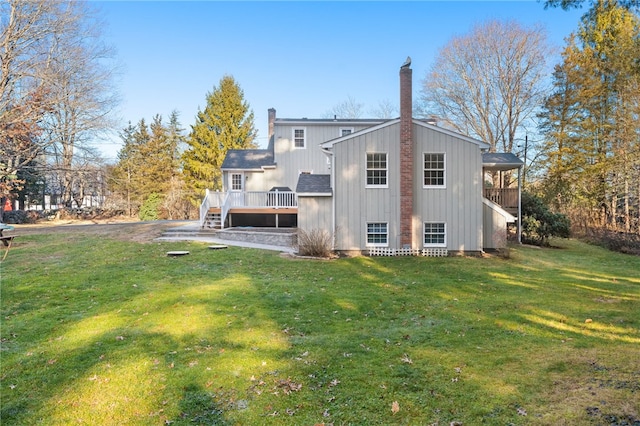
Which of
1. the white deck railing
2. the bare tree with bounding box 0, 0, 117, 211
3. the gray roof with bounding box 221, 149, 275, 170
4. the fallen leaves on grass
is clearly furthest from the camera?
the gray roof with bounding box 221, 149, 275, 170

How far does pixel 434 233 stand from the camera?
14.3 m

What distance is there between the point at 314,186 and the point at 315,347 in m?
9.86

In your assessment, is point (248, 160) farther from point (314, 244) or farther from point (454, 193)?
point (454, 193)

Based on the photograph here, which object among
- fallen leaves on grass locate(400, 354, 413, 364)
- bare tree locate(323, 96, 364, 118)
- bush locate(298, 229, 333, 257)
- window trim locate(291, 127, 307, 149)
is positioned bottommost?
fallen leaves on grass locate(400, 354, 413, 364)

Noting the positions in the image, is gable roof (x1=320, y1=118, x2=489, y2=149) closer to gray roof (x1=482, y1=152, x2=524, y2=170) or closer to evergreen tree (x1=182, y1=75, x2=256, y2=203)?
gray roof (x1=482, y1=152, x2=524, y2=170)

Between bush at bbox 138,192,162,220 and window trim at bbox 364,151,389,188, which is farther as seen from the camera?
bush at bbox 138,192,162,220

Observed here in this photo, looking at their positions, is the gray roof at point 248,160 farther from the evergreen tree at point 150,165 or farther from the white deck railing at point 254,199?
the evergreen tree at point 150,165

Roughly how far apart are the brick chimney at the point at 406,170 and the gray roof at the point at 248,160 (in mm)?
10685

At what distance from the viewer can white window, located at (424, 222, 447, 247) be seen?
47.0ft

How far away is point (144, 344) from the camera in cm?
574

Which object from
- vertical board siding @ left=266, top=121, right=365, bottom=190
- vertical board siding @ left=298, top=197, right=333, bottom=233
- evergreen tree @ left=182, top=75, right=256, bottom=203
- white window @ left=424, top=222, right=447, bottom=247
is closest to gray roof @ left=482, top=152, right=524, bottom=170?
white window @ left=424, top=222, right=447, bottom=247

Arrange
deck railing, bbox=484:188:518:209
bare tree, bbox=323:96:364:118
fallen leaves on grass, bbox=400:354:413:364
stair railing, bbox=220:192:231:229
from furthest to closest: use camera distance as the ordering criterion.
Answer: bare tree, bbox=323:96:364:118, stair railing, bbox=220:192:231:229, deck railing, bbox=484:188:518:209, fallen leaves on grass, bbox=400:354:413:364

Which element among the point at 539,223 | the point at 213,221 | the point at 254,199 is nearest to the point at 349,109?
the point at 254,199

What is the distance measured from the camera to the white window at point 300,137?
22828 millimetres
